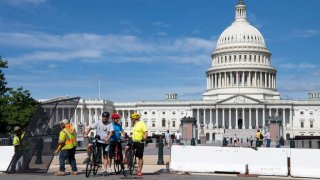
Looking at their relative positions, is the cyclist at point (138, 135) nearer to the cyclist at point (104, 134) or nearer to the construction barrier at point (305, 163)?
the cyclist at point (104, 134)

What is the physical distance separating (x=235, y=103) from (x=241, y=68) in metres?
12.4

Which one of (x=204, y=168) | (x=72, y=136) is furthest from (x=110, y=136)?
(x=204, y=168)

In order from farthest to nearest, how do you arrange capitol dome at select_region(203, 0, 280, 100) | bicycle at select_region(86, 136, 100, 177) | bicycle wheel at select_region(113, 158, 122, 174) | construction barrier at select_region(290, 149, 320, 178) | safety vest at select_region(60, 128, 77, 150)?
capitol dome at select_region(203, 0, 280, 100)
construction barrier at select_region(290, 149, 320, 178)
safety vest at select_region(60, 128, 77, 150)
bicycle wheel at select_region(113, 158, 122, 174)
bicycle at select_region(86, 136, 100, 177)

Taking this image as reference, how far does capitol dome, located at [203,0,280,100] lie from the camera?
167125mm

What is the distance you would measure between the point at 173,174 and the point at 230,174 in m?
2.44

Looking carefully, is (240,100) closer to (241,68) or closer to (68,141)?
(241,68)

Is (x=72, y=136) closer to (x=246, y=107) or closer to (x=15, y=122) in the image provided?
(x=15, y=122)

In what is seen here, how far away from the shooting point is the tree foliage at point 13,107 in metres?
72.9

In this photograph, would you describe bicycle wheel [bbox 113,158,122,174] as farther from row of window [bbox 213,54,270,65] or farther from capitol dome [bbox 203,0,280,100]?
row of window [bbox 213,54,270,65]

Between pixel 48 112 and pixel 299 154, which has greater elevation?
pixel 48 112

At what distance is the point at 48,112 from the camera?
21.5m

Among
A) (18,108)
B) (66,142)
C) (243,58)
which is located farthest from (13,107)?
(243,58)

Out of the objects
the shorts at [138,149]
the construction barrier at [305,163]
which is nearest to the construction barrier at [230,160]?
the construction barrier at [305,163]

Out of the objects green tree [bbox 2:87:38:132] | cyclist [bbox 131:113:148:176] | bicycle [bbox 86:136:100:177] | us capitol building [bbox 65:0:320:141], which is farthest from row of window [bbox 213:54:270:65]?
bicycle [bbox 86:136:100:177]
